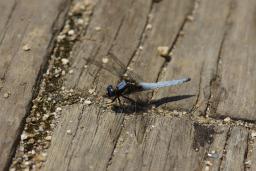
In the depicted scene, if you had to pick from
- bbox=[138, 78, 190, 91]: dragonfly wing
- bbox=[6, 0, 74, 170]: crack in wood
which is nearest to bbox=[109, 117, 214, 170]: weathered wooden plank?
bbox=[138, 78, 190, 91]: dragonfly wing

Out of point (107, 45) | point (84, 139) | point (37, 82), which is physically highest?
point (107, 45)

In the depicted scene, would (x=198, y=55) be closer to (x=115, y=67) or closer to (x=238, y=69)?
(x=238, y=69)

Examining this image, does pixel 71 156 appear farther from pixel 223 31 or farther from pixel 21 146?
pixel 223 31

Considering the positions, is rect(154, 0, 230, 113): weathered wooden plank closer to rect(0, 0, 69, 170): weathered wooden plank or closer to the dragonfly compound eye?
the dragonfly compound eye

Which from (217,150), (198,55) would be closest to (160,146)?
(217,150)

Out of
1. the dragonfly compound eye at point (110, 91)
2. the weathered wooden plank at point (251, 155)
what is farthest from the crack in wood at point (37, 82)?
the weathered wooden plank at point (251, 155)

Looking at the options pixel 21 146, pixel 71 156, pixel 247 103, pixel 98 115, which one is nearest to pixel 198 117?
pixel 247 103

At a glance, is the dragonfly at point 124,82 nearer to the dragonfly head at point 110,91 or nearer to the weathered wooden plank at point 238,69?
the dragonfly head at point 110,91
